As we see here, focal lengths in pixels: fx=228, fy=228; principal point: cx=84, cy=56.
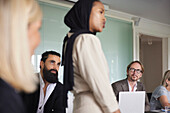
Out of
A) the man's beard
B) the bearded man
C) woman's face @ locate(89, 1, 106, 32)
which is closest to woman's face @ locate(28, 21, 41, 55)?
woman's face @ locate(89, 1, 106, 32)

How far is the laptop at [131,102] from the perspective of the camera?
5.80ft

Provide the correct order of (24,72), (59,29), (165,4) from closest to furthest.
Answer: (24,72)
(59,29)
(165,4)

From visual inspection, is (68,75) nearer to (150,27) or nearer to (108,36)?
(108,36)

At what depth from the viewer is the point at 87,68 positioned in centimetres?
120

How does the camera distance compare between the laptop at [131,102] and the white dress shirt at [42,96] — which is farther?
the white dress shirt at [42,96]

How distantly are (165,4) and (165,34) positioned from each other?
208 centimetres

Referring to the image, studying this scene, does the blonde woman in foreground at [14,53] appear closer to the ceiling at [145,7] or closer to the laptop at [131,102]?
the laptop at [131,102]

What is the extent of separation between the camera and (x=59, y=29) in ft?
10.8

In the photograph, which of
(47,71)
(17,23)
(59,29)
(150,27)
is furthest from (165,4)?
(17,23)

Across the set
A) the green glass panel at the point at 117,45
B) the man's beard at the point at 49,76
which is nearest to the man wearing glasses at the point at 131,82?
the man's beard at the point at 49,76

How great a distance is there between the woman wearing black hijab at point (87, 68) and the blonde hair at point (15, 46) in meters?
0.57

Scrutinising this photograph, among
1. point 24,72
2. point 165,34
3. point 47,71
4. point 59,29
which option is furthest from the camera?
point 165,34

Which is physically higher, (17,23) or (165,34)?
(165,34)

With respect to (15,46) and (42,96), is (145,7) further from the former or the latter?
(15,46)
